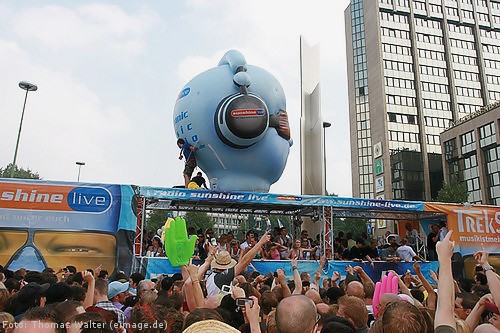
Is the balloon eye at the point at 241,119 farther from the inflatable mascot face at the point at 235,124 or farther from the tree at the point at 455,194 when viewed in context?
the tree at the point at 455,194

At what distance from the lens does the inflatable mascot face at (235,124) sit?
44.0ft

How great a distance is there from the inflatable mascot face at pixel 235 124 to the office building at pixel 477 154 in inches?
1702

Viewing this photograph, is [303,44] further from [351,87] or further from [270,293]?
[351,87]

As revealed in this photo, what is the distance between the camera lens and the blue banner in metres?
11.8

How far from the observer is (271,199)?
12617 mm

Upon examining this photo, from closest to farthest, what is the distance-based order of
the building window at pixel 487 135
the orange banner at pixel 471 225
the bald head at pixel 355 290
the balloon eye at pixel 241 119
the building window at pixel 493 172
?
the bald head at pixel 355 290 < the balloon eye at pixel 241 119 < the orange banner at pixel 471 225 < the building window at pixel 487 135 < the building window at pixel 493 172

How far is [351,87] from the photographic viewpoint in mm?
81812

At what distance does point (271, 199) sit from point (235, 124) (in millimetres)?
2461

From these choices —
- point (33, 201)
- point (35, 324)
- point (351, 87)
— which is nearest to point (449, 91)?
point (351, 87)

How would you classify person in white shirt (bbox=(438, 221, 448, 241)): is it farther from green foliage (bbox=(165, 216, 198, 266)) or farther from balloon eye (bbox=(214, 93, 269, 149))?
green foliage (bbox=(165, 216, 198, 266))

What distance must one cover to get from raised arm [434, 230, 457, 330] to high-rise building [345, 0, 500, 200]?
6475 centimetres

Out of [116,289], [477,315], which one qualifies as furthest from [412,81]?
[477,315]

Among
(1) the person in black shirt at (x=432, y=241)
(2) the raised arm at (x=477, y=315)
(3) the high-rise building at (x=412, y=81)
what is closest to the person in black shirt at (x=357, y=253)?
(1) the person in black shirt at (x=432, y=241)

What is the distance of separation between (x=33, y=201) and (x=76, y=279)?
580cm
